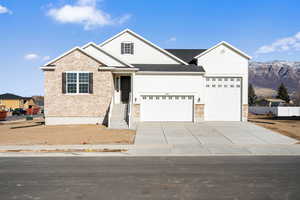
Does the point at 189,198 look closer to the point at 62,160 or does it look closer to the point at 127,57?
the point at 62,160

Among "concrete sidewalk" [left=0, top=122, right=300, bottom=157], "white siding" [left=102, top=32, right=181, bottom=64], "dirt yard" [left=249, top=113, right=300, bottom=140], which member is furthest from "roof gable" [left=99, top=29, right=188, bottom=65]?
"concrete sidewalk" [left=0, top=122, right=300, bottom=157]

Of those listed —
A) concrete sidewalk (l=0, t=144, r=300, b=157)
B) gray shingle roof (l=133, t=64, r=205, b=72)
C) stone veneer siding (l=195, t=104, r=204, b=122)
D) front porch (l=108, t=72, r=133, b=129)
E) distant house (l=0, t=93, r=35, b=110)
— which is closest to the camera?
concrete sidewalk (l=0, t=144, r=300, b=157)

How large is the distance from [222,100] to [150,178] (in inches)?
667

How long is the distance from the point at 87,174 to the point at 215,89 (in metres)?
17.3

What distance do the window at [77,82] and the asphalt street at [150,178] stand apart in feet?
35.2

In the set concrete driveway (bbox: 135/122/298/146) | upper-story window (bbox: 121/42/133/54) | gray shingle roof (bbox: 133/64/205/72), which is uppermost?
upper-story window (bbox: 121/42/133/54)

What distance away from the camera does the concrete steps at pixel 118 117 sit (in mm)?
19141

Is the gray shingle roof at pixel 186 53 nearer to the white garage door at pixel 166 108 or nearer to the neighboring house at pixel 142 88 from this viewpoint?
the neighboring house at pixel 142 88

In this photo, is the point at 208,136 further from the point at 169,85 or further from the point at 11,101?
the point at 11,101

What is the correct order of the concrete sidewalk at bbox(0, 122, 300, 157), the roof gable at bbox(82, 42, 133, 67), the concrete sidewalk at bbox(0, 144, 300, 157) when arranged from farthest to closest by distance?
the roof gable at bbox(82, 42, 133, 67) < the concrete sidewalk at bbox(0, 122, 300, 157) < the concrete sidewalk at bbox(0, 144, 300, 157)

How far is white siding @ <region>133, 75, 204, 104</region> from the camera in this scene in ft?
74.2

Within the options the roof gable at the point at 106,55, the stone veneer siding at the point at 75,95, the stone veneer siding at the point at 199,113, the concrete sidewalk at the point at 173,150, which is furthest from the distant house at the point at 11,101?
the concrete sidewalk at the point at 173,150

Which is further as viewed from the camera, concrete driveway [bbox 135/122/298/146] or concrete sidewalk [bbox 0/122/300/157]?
concrete driveway [bbox 135/122/298/146]

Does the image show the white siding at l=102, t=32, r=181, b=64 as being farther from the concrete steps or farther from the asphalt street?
the asphalt street
